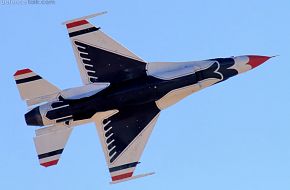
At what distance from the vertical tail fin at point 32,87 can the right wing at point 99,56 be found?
1.97 meters

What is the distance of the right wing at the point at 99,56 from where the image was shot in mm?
35062

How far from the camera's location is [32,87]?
34156 mm

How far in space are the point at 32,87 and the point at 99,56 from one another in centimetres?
378

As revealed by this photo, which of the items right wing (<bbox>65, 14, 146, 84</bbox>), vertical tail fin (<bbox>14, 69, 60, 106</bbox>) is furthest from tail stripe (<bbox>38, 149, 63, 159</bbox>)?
right wing (<bbox>65, 14, 146, 84</bbox>)

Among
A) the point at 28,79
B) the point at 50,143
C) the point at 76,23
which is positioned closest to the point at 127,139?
the point at 50,143

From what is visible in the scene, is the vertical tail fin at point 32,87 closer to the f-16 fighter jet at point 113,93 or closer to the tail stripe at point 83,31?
the f-16 fighter jet at point 113,93

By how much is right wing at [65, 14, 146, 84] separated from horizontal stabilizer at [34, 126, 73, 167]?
282 cm

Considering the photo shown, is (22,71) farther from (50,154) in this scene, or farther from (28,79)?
(50,154)

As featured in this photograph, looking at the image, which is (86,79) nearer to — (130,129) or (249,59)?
(130,129)

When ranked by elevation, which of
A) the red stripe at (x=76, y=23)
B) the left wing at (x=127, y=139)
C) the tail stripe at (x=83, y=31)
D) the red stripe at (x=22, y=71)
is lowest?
the left wing at (x=127, y=139)

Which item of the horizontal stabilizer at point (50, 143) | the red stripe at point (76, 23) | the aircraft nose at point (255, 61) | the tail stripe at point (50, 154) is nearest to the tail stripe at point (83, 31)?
the red stripe at point (76, 23)

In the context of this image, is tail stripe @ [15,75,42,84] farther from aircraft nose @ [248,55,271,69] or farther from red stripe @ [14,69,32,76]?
aircraft nose @ [248,55,271,69]

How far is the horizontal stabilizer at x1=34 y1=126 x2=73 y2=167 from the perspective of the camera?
34.4 m

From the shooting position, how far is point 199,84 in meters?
35.1
